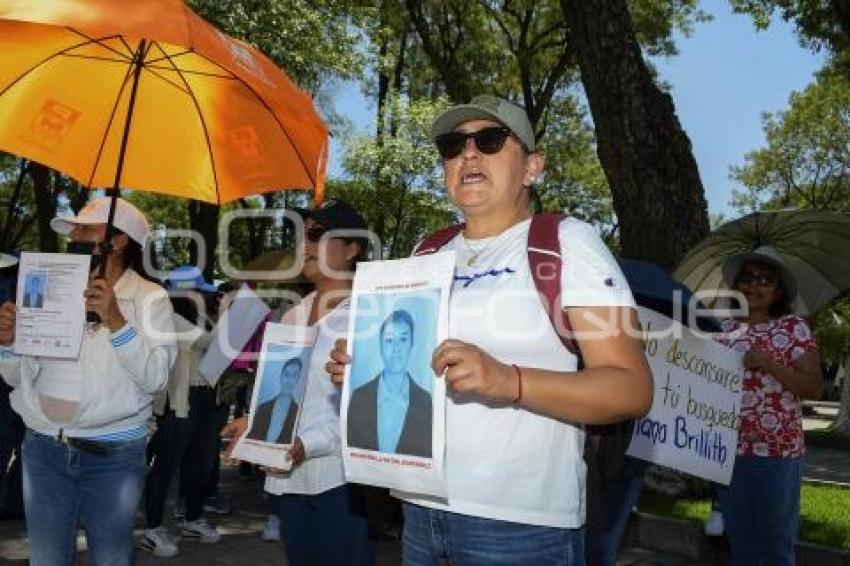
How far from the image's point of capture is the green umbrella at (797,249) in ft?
14.8

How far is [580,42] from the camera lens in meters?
8.30

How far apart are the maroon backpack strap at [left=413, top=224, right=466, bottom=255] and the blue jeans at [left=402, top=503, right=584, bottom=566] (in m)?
0.76

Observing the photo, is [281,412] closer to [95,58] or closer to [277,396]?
[277,396]

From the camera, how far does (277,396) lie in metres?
3.27

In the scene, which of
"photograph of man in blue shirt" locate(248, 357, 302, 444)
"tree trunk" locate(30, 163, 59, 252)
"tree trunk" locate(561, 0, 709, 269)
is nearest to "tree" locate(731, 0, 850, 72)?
"tree trunk" locate(561, 0, 709, 269)

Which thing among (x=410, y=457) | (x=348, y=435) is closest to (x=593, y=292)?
(x=410, y=457)

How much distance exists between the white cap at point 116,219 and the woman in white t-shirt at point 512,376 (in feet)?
5.56

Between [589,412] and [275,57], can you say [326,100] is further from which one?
[589,412]

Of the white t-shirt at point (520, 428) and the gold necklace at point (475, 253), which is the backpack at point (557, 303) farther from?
the gold necklace at point (475, 253)

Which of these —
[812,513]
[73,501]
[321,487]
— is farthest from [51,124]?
[812,513]

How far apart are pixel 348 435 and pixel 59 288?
163cm

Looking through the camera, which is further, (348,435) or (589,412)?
(348,435)

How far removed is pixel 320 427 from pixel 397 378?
3.90 ft

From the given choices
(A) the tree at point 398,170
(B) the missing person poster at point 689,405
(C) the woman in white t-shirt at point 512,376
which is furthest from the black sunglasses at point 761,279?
(A) the tree at point 398,170
